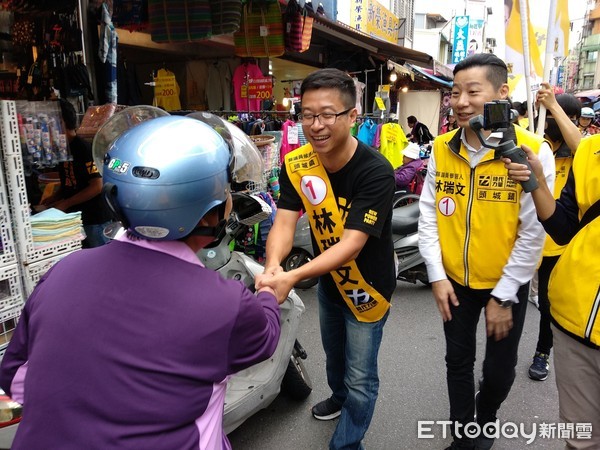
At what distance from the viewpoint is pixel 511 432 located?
2766 mm

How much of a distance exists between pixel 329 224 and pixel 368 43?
8.43 metres

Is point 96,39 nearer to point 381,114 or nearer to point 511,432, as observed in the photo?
point 511,432

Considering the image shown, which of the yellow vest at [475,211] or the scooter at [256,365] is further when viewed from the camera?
the scooter at [256,365]

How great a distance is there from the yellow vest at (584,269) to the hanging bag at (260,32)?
180 inches

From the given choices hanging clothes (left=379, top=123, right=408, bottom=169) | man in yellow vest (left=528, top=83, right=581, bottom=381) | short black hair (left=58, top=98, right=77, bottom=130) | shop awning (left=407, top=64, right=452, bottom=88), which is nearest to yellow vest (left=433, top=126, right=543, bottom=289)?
man in yellow vest (left=528, top=83, right=581, bottom=381)

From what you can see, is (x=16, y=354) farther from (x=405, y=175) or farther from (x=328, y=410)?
(x=405, y=175)

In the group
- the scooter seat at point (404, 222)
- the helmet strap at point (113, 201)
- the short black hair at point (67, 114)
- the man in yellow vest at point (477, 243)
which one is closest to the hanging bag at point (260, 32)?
the scooter seat at point (404, 222)

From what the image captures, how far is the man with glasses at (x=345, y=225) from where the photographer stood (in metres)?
1.99

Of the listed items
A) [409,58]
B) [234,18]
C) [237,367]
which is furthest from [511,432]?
[409,58]

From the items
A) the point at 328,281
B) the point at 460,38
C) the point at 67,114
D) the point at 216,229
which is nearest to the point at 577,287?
the point at 328,281

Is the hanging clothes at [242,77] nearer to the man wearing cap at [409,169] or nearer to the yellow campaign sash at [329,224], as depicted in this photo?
the man wearing cap at [409,169]

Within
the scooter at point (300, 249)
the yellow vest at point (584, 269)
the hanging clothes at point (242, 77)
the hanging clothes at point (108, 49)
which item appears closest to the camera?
the yellow vest at point (584, 269)

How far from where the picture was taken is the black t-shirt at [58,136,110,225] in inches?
140

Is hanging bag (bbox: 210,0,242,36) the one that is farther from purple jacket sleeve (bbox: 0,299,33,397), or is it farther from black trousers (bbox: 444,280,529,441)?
purple jacket sleeve (bbox: 0,299,33,397)
